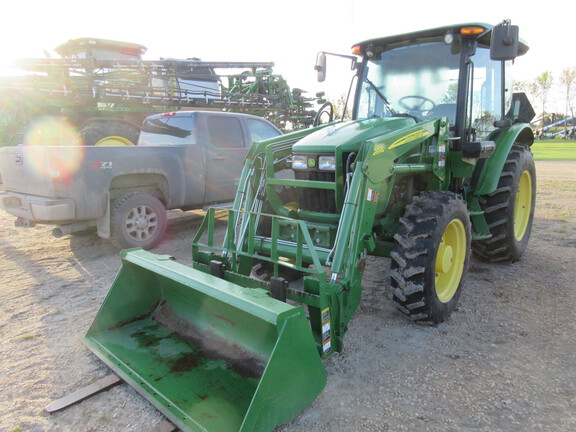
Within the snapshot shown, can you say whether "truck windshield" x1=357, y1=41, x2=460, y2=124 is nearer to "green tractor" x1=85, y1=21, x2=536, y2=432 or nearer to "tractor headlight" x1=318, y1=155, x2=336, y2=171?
"green tractor" x1=85, y1=21, x2=536, y2=432

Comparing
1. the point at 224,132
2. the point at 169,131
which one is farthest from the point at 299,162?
the point at 169,131

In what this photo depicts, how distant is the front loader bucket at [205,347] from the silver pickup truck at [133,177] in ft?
7.87

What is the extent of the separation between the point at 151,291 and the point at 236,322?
105cm

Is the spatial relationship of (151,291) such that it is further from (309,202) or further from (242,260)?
(309,202)

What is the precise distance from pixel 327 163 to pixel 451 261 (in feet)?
5.23

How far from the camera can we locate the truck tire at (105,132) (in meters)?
9.09

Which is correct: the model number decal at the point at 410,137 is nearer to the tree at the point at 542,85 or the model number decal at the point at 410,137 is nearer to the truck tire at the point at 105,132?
the truck tire at the point at 105,132

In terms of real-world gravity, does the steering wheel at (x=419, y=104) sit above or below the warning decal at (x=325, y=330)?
above

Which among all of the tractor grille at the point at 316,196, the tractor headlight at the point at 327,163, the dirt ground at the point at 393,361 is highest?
the tractor headlight at the point at 327,163

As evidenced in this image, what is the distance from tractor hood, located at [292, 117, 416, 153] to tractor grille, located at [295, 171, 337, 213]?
0.22 m

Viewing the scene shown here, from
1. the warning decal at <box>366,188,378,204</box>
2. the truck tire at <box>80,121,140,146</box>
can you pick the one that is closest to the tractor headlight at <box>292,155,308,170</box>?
the warning decal at <box>366,188,378,204</box>

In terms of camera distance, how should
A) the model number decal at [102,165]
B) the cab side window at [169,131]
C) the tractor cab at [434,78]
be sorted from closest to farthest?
the tractor cab at [434,78] < the model number decal at [102,165] < the cab side window at [169,131]

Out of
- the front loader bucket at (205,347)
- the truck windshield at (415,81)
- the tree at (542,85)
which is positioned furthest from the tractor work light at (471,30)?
the tree at (542,85)

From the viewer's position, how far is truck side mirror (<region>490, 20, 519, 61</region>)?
3.59 metres
